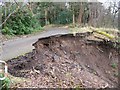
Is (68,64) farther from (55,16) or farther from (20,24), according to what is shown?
(55,16)

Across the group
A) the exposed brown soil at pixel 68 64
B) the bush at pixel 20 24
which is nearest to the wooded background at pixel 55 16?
the bush at pixel 20 24

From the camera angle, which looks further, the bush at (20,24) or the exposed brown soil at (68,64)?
the bush at (20,24)

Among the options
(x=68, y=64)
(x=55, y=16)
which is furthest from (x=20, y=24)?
(x=68, y=64)

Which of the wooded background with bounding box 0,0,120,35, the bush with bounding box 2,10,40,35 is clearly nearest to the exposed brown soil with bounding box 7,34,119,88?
the wooded background with bounding box 0,0,120,35

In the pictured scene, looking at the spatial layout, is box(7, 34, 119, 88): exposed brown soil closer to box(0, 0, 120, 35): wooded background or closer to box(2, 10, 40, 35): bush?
box(0, 0, 120, 35): wooded background

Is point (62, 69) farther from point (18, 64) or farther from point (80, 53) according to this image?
point (80, 53)

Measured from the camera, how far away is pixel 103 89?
2.69m

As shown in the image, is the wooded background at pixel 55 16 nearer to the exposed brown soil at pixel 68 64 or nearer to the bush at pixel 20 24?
the bush at pixel 20 24

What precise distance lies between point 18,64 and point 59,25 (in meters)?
4.50

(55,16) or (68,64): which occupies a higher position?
(68,64)

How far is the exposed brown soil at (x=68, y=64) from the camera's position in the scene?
8.88 ft

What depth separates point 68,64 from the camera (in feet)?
11.4

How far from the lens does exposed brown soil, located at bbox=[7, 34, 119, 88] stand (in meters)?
2.71

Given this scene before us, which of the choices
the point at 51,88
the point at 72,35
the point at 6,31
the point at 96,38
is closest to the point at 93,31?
the point at 96,38
